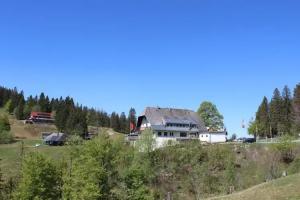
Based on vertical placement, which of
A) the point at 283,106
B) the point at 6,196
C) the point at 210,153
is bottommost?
the point at 6,196

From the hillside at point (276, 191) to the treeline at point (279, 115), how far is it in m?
73.7

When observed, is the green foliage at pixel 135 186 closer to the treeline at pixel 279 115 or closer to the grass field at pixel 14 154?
the grass field at pixel 14 154

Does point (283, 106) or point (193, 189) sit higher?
point (283, 106)

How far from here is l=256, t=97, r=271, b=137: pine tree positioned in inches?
5157

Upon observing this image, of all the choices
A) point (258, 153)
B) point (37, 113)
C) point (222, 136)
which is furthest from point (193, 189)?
point (37, 113)

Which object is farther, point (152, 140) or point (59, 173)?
point (152, 140)

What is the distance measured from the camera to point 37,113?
183 metres

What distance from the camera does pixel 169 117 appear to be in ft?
364

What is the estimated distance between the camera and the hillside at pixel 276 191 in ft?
121

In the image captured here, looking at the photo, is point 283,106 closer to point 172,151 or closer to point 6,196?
point 172,151

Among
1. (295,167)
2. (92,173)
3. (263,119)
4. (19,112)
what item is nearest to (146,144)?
(295,167)

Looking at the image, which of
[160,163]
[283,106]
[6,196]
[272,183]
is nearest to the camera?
[272,183]

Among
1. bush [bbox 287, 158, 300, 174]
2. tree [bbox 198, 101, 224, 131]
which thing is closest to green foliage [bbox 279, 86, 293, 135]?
tree [bbox 198, 101, 224, 131]

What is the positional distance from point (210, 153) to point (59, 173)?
3510 centimetres
